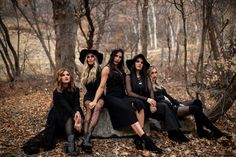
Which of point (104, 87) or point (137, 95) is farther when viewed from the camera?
point (137, 95)

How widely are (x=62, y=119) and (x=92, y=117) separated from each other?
0.62 metres

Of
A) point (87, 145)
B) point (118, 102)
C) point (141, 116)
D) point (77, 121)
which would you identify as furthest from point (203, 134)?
point (77, 121)

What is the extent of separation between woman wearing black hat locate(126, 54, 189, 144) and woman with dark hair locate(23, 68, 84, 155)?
51.3 inches

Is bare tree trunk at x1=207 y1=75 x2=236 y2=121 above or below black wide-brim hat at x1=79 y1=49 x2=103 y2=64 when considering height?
below

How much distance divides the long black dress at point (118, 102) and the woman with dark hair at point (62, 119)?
27.3 inches

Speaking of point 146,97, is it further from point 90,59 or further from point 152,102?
point 90,59

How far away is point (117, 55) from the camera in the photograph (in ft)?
24.1

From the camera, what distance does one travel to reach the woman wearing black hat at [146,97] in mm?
7301

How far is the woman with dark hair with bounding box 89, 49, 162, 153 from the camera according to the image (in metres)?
6.91

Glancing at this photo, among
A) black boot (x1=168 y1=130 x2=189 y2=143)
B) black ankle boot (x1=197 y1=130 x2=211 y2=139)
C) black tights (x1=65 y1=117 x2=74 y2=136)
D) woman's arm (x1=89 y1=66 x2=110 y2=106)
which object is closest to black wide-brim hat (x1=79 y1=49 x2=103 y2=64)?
woman's arm (x1=89 y1=66 x2=110 y2=106)

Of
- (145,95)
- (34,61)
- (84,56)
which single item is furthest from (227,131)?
(34,61)

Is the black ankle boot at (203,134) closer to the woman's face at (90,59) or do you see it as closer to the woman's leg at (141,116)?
the woman's leg at (141,116)

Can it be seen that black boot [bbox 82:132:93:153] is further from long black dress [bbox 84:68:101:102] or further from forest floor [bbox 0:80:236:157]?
long black dress [bbox 84:68:101:102]

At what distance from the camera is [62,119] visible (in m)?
6.87
